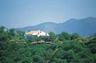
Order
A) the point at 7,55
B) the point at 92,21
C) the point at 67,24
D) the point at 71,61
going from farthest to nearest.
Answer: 1. the point at 67,24
2. the point at 92,21
3. the point at 7,55
4. the point at 71,61

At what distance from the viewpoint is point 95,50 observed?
521 centimetres

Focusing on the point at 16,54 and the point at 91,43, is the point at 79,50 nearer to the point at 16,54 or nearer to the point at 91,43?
the point at 91,43

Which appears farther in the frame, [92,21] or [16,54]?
[92,21]

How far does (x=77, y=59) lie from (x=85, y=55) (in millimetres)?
250

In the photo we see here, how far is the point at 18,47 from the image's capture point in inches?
217

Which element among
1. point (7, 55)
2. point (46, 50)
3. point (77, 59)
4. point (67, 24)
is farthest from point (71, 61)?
point (67, 24)

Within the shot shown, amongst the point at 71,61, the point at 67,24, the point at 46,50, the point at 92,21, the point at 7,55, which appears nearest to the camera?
the point at 71,61

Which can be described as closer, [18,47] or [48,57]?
[48,57]

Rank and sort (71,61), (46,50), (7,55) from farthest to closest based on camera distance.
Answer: (46,50) → (7,55) → (71,61)

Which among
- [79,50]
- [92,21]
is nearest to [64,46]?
[79,50]

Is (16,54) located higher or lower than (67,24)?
lower

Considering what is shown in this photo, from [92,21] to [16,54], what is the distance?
899cm

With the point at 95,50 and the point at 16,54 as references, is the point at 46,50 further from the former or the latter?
the point at 95,50

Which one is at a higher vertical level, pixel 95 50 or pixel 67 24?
pixel 67 24
